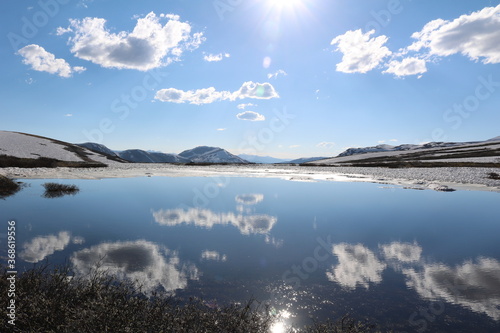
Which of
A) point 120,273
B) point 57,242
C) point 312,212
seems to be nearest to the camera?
point 120,273

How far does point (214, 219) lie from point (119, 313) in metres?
11.7

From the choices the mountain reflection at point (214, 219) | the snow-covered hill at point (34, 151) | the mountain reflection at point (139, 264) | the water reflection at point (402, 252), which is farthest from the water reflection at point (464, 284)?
the snow-covered hill at point (34, 151)

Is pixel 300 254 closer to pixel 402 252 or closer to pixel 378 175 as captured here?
pixel 402 252

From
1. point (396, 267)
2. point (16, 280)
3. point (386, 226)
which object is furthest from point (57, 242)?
point (386, 226)

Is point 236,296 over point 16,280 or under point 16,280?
under

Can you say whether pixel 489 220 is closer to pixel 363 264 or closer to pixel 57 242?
pixel 363 264

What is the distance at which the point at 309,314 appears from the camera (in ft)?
22.6

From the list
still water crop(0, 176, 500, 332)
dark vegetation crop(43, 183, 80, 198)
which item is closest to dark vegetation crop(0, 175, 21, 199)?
dark vegetation crop(43, 183, 80, 198)

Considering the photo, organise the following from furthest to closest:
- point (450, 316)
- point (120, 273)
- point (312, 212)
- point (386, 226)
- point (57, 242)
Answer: point (312, 212)
point (386, 226)
point (57, 242)
point (120, 273)
point (450, 316)

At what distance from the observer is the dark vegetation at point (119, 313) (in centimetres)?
565

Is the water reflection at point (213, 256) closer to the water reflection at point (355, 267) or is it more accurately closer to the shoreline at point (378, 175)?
the water reflection at point (355, 267)

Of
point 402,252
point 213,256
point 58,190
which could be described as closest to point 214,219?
point 213,256

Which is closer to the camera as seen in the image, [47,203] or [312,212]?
[312,212]

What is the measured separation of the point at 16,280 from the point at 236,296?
569cm
